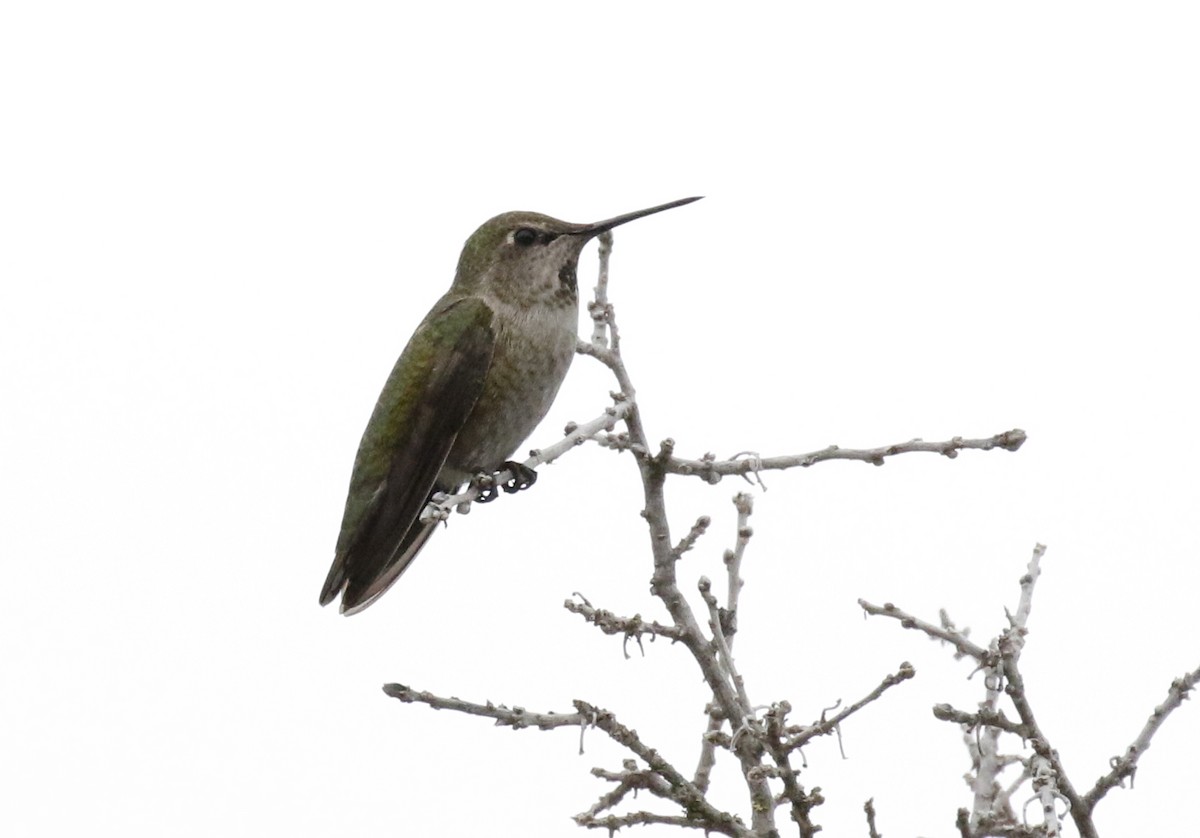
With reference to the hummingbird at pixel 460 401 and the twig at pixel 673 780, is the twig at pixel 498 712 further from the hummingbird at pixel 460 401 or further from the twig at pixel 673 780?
the hummingbird at pixel 460 401

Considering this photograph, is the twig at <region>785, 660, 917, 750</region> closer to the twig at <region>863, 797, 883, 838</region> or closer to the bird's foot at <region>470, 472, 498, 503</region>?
the twig at <region>863, 797, 883, 838</region>

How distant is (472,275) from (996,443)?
4185mm

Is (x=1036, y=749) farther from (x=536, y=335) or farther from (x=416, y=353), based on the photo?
(x=416, y=353)

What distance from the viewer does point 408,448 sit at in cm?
742

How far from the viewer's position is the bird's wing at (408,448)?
7262mm

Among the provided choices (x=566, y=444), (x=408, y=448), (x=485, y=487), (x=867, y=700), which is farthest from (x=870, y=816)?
(x=408, y=448)

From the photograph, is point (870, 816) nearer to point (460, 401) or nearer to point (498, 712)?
point (498, 712)

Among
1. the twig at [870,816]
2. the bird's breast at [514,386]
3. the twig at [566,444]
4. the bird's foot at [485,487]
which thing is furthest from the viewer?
the bird's breast at [514,386]

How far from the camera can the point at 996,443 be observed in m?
4.46

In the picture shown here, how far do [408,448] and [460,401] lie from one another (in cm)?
40

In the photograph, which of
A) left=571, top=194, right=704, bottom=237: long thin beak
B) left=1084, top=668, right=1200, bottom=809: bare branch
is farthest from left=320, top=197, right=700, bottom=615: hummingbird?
left=1084, top=668, right=1200, bottom=809: bare branch

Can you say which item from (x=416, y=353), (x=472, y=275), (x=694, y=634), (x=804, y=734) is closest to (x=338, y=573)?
(x=416, y=353)

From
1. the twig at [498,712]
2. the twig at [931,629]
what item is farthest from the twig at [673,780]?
the twig at [931,629]

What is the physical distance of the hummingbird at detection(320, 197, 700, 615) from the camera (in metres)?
7.26
